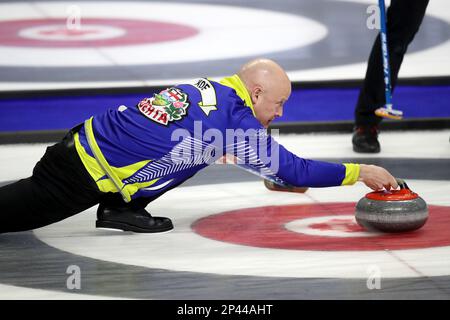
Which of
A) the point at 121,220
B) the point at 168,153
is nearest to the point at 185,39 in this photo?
the point at 121,220

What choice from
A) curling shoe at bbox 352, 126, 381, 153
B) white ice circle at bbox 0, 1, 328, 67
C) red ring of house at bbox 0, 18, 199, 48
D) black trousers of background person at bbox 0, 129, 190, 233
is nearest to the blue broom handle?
curling shoe at bbox 352, 126, 381, 153

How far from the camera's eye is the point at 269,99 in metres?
4.24

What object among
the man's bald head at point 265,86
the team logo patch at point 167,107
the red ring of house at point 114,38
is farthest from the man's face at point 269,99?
the red ring of house at point 114,38

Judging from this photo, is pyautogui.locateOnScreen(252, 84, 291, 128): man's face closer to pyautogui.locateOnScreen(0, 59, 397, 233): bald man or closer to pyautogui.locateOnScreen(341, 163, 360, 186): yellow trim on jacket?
pyautogui.locateOnScreen(0, 59, 397, 233): bald man

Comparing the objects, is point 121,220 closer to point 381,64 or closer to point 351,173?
point 351,173

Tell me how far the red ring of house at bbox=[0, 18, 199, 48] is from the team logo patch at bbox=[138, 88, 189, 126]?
4.61m

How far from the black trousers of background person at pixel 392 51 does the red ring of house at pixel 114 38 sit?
315 centimetres

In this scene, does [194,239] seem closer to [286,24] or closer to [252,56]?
[252,56]

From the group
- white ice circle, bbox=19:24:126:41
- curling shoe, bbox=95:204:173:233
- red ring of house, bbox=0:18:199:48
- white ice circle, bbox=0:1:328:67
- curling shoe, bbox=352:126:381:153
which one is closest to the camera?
curling shoe, bbox=95:204:173:233

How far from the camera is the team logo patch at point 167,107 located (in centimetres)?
420

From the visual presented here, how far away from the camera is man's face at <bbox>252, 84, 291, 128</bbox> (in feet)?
13.9

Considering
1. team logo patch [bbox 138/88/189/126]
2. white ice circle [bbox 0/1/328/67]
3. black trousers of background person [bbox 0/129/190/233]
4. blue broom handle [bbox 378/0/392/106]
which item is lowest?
black trousers of background person [bbox 0/129/190/233]

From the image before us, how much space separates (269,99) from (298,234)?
1.66ft

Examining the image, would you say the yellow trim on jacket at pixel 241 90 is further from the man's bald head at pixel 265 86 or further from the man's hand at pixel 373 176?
the man's hand at pixel 373 176
